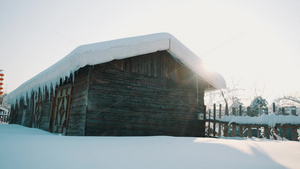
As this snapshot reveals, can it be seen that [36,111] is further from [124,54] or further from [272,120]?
[272,120]

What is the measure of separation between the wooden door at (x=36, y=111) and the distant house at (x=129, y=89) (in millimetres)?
1196

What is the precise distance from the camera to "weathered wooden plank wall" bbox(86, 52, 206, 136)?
7227mm

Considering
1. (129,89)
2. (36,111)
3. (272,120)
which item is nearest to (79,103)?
(129,89)

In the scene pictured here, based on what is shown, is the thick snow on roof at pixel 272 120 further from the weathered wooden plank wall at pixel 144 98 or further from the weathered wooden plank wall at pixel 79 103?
the weathered wooden plank wall at pixel 79 103

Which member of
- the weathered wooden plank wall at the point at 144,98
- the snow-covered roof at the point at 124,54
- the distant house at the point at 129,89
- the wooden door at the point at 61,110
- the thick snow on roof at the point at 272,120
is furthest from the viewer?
the wooden door at the point at 61,110

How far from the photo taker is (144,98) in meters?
8.27

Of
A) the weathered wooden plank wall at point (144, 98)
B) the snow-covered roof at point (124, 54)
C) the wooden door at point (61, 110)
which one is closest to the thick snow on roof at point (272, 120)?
the snow-covered roof at point (124, 54)

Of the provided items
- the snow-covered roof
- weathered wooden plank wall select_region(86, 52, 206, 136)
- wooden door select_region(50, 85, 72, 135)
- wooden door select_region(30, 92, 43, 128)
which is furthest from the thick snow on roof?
wooden door select_region(30, 92, 43, 128)

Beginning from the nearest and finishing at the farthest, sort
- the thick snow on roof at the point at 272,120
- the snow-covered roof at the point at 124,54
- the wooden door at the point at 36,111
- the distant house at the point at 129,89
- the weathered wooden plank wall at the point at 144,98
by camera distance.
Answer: the snow-covered roof at the point at 124,54
the distant house at the point at 129,89
the weathered wooden plank wall at the point at 144,98
the thick snow on roof at the point at 272,120
the wooden door at the point at 36,111

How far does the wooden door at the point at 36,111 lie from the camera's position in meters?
11.6

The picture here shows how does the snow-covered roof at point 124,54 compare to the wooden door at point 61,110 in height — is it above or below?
above

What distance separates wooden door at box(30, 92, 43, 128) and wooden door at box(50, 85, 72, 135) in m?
2.57

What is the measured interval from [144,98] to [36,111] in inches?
324

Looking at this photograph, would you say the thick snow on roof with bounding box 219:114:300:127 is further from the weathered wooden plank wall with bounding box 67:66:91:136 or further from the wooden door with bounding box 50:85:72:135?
the wooden door with bounding box 50:85:72:135
